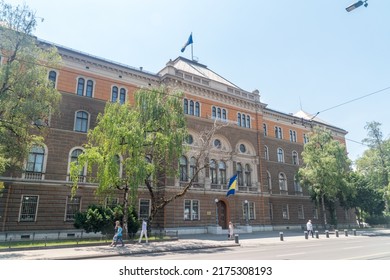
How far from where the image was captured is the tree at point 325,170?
120 ft

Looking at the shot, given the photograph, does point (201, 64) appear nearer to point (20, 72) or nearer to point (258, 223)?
point (258, 223)

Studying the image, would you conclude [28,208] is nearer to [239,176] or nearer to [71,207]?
[71,207]

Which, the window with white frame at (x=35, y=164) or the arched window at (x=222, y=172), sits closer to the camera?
the window with white frame at (x=35, y=164)

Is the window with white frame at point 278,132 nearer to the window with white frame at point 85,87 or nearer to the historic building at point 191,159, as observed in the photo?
the historic building at point 191,159

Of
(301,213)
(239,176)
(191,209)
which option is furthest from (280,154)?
(191,209)

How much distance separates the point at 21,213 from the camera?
23734 millimetres

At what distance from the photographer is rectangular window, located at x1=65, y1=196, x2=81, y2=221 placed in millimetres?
25656

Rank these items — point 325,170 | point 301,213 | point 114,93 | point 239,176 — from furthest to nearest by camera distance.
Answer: point 301,213
point 239,176
point 325,170
point 114,93

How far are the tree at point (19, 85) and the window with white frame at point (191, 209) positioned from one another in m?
17.1

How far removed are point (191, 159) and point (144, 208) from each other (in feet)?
25.6

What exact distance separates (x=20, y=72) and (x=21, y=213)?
12127 millimetres


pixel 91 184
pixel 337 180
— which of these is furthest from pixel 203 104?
pixel 337 180

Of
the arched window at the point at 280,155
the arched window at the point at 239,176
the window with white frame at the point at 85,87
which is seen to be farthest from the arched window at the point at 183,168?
the arched window at the point at 280,155

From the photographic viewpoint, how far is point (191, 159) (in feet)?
109
